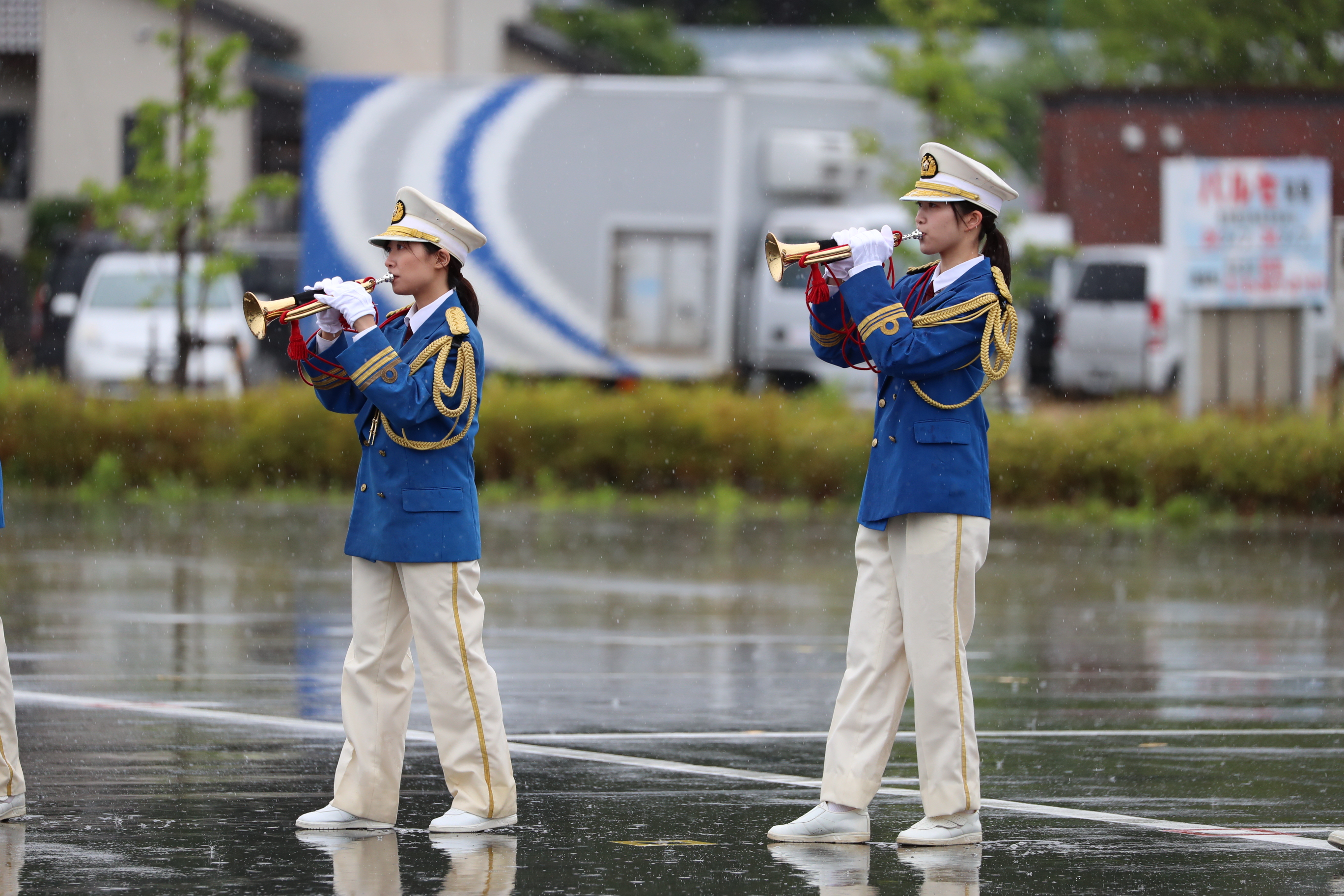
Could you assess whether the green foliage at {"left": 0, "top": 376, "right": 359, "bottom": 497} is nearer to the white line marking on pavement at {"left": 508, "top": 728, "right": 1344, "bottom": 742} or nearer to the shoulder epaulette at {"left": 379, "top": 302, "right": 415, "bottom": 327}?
the white line marking on pavement at {"left": 508, "top": 728, "right": 1344, "bottom": 742}

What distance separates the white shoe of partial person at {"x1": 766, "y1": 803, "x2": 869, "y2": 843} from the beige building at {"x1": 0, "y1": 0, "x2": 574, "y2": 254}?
25.9 metres

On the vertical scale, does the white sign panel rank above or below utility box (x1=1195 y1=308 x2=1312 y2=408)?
above

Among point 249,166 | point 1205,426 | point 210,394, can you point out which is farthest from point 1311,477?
point 249,166

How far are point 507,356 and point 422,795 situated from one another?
17155 millimetres

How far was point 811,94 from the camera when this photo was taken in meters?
23.5

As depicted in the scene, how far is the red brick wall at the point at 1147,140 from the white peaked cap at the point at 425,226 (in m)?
26.5

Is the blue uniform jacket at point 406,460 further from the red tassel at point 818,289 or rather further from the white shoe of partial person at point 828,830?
the white shoe of partial person at point 828,830

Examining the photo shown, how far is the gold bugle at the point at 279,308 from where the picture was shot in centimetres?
580

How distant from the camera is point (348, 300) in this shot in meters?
5.88

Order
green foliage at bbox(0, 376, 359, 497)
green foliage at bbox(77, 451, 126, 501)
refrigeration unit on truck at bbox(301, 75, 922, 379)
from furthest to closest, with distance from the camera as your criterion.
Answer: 1. refrigeration unit on truck at bbox(301, 75, 922, 379)
2. green foliage at bbox(0, 376, 359, 497)
3. green foliage at bbox(77, 451, 126, 501)

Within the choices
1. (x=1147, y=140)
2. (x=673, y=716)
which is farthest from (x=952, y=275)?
(x=1147, y=140)

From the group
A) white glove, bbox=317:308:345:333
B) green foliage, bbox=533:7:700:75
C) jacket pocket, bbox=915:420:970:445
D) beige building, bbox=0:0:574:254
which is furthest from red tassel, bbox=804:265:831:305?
green foliage, bbox=533:7:700:75

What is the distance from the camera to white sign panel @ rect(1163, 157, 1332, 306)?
1825cm

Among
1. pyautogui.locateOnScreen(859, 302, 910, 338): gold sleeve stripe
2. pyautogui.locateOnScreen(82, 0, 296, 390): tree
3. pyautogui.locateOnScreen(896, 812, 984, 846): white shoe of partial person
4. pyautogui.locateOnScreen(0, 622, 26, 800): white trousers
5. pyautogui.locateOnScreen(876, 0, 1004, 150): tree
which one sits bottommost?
pyautogui.locateOnScreen(896, 812, 984, 846): white shoe of partial person
